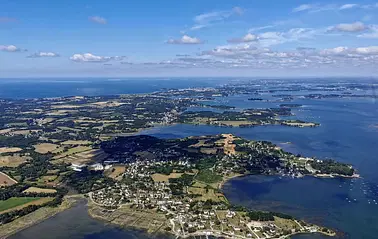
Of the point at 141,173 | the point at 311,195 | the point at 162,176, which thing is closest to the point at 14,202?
the point at 141,173

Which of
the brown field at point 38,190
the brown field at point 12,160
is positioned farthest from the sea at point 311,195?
the brown field at point 12,160

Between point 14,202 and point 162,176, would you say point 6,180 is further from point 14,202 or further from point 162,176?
point 162,176

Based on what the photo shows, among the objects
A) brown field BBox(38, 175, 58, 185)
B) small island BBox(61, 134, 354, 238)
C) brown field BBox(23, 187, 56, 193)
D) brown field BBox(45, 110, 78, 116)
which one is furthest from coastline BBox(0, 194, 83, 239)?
brown field BBox(45, 110, 78, 116)

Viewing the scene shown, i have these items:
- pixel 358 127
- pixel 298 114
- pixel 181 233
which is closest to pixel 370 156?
pixel 358 127

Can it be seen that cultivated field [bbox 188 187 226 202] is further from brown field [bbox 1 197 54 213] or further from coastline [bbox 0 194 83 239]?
brown field [bbox 1 197 54 213]

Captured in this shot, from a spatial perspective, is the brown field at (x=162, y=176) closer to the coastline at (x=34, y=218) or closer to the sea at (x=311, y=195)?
the sea at (x=311, y=195)
